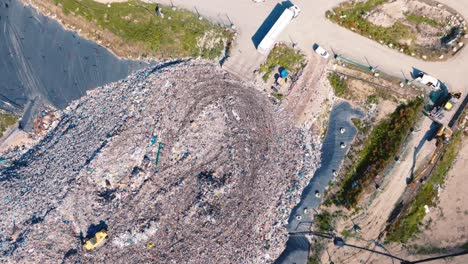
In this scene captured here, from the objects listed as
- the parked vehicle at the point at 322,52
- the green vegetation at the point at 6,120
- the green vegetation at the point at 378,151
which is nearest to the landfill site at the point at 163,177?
the green vegetation at the point at 378,151

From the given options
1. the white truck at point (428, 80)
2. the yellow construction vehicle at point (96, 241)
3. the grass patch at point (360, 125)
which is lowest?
the yellow construction vehicle at point (96, 241)

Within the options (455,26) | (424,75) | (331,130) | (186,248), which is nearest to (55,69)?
(186,248)

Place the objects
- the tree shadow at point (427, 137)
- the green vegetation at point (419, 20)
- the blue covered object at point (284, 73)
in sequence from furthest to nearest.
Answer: the green vegetation at point (419, 20)
the blue covered object at point (284, 73)
the tree shadow at point (427, 137)

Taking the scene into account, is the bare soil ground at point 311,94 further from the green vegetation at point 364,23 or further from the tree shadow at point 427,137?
the tree shadow at point 427,137

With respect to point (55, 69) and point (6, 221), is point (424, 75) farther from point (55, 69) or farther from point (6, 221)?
point (6, 221)

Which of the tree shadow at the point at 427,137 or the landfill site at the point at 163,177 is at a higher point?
the tree shadow at the point at 427,137

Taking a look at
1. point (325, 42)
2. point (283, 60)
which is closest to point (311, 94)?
point (283, 60)

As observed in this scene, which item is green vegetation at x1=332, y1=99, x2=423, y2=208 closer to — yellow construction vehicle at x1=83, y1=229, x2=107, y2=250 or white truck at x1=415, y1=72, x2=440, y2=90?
white truck at x1=415, y1=72, x2=440, y2=90
